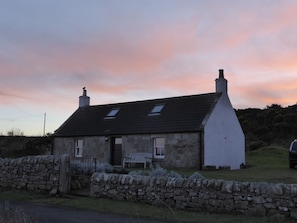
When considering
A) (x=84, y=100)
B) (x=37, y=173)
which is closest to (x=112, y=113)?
(x=84, y=100)

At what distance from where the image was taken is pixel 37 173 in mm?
16891

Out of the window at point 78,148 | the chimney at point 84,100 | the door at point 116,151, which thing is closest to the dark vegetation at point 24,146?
the chimney at point 84,100

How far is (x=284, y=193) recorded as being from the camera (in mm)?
10328

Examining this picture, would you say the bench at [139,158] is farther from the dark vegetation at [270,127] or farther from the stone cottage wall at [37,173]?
the dark vegetation at [270,127]

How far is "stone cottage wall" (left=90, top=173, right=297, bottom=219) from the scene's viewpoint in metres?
10.4

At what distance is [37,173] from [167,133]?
11316mm

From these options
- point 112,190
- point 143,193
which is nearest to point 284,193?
point 143,193

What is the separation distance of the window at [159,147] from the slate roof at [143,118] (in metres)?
0.73

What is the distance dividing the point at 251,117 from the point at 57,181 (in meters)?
43.1

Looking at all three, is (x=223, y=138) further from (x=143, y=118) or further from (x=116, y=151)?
(x=116, y=151)

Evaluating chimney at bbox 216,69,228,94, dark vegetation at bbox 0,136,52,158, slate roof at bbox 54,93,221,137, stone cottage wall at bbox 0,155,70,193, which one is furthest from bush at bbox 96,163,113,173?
dark vegetation at bbox 0,136,52,158

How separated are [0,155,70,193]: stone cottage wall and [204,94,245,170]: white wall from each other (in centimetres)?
1136

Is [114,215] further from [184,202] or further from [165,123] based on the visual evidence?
[165,123]

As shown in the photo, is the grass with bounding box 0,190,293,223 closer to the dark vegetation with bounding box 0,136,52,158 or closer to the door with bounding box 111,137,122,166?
the door with bounding box 111,137,122,166
